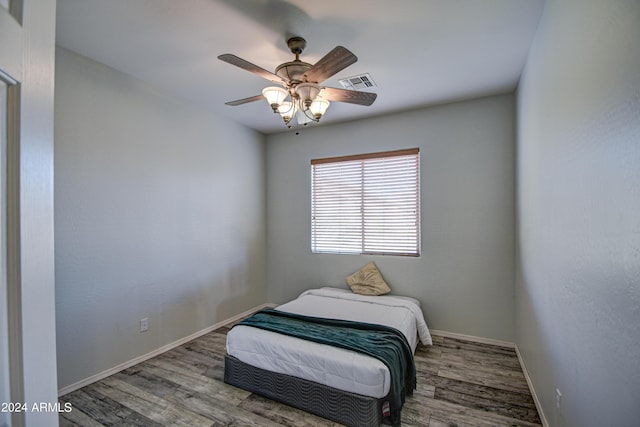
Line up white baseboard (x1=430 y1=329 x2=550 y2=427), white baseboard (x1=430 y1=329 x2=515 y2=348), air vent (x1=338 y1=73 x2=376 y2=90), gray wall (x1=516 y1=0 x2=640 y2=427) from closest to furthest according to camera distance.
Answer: gray wall (x1=516 y1=0 x2=640 y2=427)
white baseboard (x1=430 y1=329 x2=550 y2=427)
air vent (x1=338 y1=73 x2=376 y2=90)
white baseboard (x1=430 y1=329 x2=515 y2=348)

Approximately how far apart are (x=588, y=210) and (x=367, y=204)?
9.03ft

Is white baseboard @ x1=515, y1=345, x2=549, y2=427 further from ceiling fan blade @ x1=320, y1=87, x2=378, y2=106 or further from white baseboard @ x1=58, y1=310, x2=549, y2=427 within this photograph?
ceiling fan blade @ x1=320, y1=87, x2=378, y2=106

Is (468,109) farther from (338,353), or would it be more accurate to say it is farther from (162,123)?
(162,123)

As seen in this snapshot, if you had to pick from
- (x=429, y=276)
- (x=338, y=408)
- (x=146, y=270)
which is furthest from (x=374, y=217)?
(x=146, y=270)

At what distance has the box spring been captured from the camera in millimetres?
1950

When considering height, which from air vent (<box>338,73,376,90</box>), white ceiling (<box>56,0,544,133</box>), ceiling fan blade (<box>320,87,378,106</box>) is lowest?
ceiling fan blade (<box>320,87,378,106</box>)

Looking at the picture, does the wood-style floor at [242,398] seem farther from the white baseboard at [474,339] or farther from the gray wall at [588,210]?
the gray wall at [588,210]

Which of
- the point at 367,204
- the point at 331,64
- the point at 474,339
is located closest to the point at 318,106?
the point at 331,64

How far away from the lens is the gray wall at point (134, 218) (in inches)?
94.1

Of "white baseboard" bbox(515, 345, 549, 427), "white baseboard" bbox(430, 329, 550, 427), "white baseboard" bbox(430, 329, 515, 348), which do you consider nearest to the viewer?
"white baseboard" bbox(515, 345, 549, 427)

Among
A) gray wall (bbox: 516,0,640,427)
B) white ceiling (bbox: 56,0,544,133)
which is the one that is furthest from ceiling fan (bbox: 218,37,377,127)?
gray wall (bbox: 516,0,640,427)

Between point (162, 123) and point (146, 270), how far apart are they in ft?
5.17

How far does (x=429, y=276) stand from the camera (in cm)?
356

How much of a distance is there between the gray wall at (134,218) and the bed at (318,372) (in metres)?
1.16
